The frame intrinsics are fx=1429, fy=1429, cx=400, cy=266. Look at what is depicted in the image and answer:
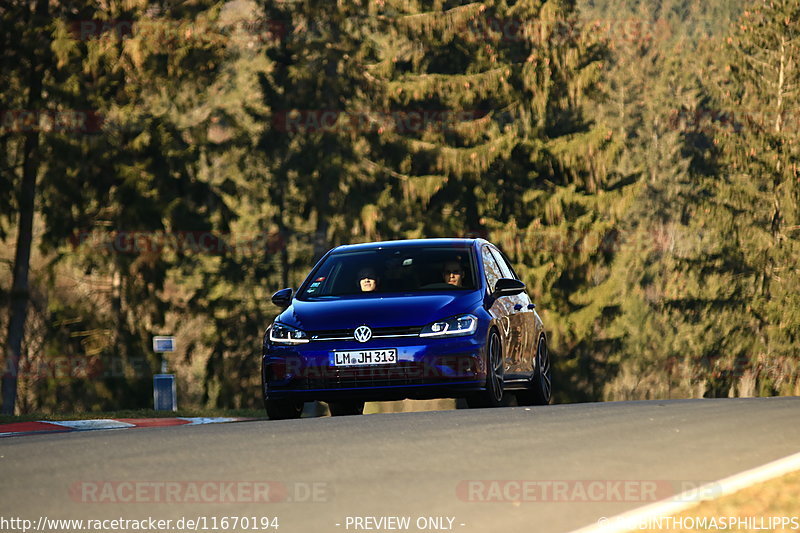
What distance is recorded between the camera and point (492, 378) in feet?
41.6

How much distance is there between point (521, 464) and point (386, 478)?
2.99 ft

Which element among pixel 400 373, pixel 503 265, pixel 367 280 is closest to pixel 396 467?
pixel 400 373

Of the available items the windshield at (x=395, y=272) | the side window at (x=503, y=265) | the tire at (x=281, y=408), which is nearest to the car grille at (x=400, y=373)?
the tire at (x=281, y=408)

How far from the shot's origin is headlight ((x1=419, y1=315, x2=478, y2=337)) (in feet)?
40.6

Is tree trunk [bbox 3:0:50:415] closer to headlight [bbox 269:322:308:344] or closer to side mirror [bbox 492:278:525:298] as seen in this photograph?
headlight [bbox 269:322:308:344]

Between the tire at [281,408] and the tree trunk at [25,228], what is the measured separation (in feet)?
66.4

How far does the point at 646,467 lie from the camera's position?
7.84 m

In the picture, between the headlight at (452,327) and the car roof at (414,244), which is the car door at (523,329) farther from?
the headlight at (452,327)

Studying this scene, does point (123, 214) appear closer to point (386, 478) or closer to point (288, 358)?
point (288, 358)

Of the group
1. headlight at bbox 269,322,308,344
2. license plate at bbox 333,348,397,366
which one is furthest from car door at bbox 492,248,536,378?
headlight at bbox 269,322,308,344

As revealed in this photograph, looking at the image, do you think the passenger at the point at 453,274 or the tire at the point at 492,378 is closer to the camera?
the tire at the point at 492,378

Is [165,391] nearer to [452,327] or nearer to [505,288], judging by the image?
[505,288]

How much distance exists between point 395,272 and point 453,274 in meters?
0.56

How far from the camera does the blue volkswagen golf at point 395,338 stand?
40.4 ft
